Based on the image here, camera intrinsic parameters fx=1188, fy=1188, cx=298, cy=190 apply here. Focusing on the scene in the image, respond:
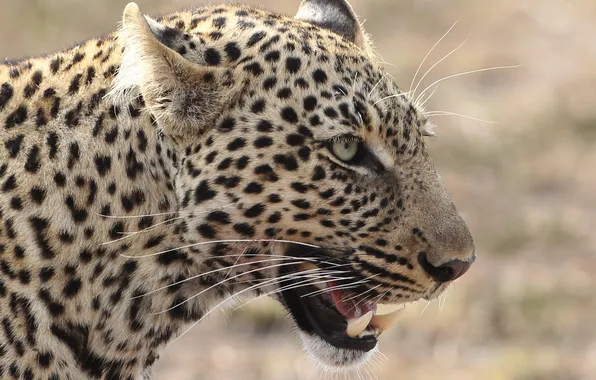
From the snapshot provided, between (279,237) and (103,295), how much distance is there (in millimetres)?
863

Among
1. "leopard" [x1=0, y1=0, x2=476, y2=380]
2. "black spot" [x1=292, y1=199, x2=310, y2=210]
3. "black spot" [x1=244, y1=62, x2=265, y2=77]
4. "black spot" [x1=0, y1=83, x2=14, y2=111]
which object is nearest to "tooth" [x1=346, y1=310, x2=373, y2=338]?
"leopard" [x1=0, y1=0, x2=476, y2=380]

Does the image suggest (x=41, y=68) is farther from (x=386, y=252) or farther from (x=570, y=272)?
(x=570, y=272)

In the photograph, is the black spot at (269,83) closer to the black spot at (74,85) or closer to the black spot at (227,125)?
the black spot at (227,125)

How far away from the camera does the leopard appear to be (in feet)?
17.8

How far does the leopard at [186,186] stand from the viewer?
5414 mm

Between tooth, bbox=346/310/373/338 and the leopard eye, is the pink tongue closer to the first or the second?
tooth, bbox=346/310/373/338

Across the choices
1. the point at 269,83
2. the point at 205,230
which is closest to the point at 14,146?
the point at 205,230

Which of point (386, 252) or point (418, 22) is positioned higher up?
point (418, 22)

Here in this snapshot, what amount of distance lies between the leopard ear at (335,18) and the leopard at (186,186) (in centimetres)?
56

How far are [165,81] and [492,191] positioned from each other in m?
8.45

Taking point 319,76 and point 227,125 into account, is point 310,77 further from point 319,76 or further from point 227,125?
point 227,125

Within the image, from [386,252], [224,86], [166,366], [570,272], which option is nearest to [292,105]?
[224,86]

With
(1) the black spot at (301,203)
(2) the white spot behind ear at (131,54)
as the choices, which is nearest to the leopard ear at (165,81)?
(2) the white spot behind ear at (131,54)

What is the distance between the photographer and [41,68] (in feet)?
18.7
